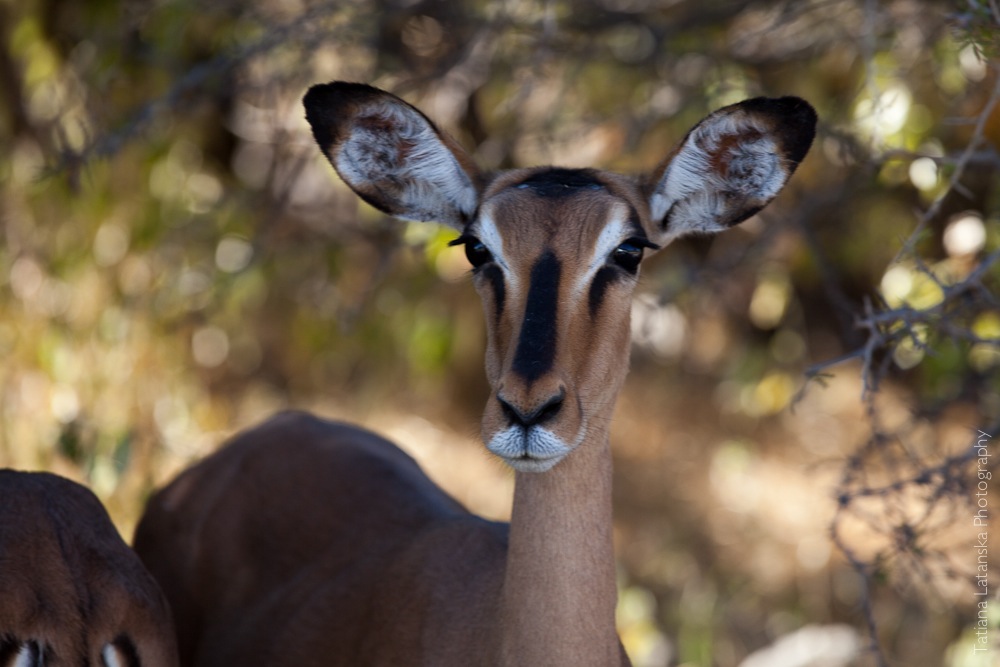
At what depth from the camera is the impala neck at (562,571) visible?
3.47 metres

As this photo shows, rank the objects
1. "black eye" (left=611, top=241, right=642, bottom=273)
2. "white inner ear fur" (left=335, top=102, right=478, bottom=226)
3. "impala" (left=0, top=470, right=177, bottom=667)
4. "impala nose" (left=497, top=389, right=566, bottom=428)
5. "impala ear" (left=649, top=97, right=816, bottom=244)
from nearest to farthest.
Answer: "impala nose" (left=497, top=389, right=566, bottom=428)
"impala" (left=0, top=470, right=177, bottom=667)
"black eye" (left=611, top=241, right=642, bottom=273)
"impala ear" (left=649, top=97, right=816, bottom=244)
"white inner ear fur" (left=335, top=102, right=478, bottom=226)

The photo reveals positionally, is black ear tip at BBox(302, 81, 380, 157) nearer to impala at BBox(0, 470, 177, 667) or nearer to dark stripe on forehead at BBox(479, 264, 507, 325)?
dark stripe on forehead at BBox(479, 264, 507, 325)

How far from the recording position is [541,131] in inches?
285

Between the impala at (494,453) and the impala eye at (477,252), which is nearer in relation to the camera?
the impala at (494,453)

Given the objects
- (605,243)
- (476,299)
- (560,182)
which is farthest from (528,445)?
(476,299)

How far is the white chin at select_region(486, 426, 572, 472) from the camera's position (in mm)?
3168

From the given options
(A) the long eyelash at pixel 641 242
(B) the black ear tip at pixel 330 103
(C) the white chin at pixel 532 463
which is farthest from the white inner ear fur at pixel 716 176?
(C) the white chin at pixel 532 463

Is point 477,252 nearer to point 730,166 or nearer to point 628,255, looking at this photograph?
point 628,255

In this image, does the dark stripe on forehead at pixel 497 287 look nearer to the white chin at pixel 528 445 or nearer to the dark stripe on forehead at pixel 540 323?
the dark stripe on forehead at pixel 540 323

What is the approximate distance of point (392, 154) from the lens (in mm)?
4148

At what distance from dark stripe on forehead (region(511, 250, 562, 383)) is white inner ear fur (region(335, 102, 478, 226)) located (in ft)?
2.15

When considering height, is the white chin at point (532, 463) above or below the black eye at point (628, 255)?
below

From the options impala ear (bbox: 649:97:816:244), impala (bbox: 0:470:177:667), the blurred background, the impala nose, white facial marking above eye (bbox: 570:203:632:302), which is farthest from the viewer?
the blurred background

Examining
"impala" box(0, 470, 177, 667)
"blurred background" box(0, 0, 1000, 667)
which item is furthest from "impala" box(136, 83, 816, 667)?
"blurred background" box(0, 0, 1000, 667)
